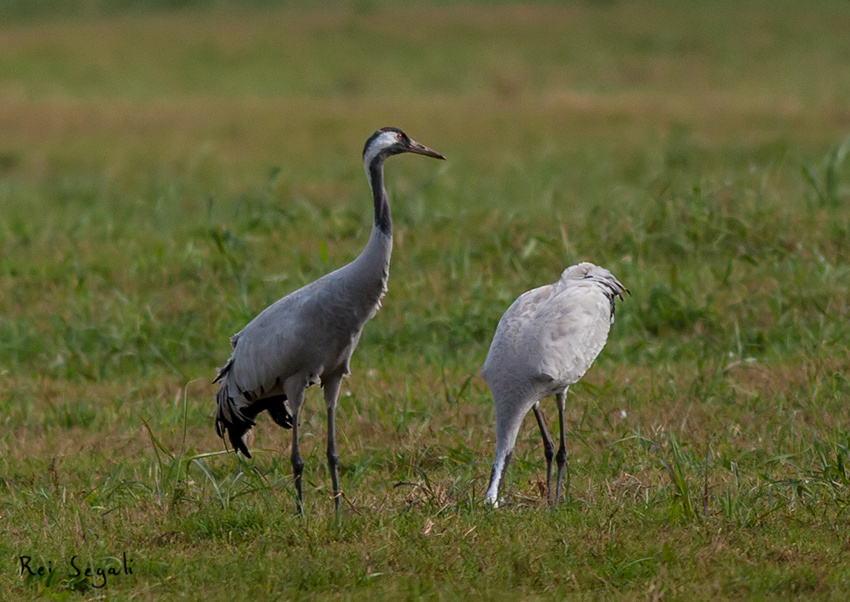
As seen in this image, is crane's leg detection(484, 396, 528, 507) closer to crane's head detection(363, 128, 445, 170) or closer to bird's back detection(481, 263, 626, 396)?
bird's back detection(481, 263, 626, 396)

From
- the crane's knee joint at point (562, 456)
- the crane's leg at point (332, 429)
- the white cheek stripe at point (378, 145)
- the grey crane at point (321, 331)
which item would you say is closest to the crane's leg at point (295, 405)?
the grey crane at point (321, 331)

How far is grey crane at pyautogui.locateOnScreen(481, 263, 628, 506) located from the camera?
5.14 m

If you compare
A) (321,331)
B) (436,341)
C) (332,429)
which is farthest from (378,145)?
(436,341)

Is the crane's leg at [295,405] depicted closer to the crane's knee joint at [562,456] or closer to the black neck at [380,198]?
the black neck at [380,198]

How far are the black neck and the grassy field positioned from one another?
109cm

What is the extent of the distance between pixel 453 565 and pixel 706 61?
18414mm

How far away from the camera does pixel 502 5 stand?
88.5ft

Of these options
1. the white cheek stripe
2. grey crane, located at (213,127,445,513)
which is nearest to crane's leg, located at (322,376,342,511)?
grey crane, located at (213,127,445,513)

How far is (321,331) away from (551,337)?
3.24 feet

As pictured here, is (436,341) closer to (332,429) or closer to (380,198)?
(332,429)

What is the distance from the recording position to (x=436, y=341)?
7844 mm

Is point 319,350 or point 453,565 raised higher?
point 319,350

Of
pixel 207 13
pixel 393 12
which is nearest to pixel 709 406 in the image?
pixel 393 12

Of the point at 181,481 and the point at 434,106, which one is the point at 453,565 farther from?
the point at 434,106
